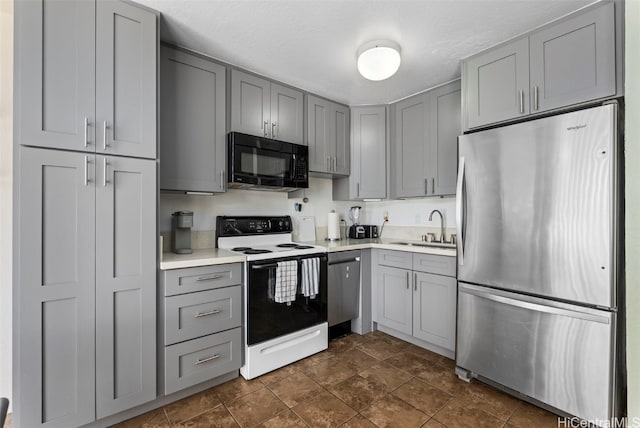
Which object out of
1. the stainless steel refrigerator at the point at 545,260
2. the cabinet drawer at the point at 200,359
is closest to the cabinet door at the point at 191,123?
the cabinet drawer at the point at 200,359

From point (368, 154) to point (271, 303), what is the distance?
6.36 feet

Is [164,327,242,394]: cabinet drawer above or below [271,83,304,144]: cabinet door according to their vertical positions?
below

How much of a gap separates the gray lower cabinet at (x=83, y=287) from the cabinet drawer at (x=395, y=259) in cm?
203

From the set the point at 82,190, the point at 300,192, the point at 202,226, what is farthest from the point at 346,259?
the point at 82,190

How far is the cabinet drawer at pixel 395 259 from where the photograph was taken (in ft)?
8.95

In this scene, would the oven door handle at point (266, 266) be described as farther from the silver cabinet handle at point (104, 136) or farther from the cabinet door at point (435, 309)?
the cabinet door at point (435, 309)

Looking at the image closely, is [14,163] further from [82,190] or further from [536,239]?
[536,239]

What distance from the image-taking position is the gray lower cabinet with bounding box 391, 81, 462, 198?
8.86ft

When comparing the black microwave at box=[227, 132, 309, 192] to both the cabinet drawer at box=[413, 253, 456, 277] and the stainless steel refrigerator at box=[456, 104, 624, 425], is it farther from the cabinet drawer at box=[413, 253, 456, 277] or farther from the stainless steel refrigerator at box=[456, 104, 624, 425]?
the stainless steel refrigerator at box=[456, 104, 624, 425]

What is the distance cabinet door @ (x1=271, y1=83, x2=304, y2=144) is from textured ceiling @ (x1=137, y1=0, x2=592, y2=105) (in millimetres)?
209
